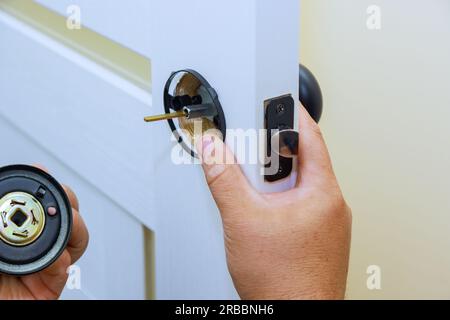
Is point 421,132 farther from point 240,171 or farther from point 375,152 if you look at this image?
point 240,171

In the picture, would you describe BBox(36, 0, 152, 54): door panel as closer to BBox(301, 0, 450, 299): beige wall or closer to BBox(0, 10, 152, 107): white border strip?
BBox(0, 10, 152, 107): white border strip

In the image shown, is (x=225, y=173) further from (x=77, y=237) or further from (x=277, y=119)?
(x=77, y=237)

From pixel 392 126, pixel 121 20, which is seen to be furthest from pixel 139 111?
pixel 392 126

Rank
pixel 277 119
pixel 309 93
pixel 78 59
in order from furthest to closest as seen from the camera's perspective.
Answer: pixel 78 59 < pixel 309 93 < pixel 277 119

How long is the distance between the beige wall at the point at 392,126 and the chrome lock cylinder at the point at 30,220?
348mm

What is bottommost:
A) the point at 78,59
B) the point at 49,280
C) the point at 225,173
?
the point at 49,280

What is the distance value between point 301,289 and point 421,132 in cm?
27

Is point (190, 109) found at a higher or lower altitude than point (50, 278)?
higher

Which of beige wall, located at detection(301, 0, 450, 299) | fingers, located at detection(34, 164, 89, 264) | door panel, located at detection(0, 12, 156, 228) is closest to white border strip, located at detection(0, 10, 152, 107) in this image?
door panel, located at detection(0, 12, 156, 228)

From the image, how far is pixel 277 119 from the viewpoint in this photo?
554 millimetres

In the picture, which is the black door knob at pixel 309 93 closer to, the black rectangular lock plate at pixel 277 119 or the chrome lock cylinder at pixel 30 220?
the black rectangular lock plate at pixel 277 119

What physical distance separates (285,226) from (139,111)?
0.18 metres

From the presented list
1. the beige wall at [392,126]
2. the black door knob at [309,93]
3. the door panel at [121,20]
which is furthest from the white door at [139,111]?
the beige wall at [392,126]

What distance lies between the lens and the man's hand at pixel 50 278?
697 mm
